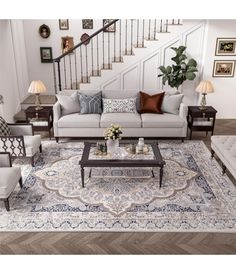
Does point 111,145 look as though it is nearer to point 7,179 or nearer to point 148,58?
point 7,179

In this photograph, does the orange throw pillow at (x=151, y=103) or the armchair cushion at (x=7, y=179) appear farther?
the orange throw pillow at (x=151, y=103)

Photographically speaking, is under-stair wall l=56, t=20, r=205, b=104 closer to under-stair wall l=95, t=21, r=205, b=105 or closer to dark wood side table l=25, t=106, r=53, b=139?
under-stair wall l=95, t=21, r=205, b=105

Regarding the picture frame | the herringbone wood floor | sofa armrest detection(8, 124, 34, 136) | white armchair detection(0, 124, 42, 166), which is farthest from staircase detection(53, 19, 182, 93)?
the herringbone wood floor

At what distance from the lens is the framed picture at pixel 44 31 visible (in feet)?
25.5

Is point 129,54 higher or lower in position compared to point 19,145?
higher

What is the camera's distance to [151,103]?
233 inches

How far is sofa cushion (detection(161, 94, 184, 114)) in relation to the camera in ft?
19.4

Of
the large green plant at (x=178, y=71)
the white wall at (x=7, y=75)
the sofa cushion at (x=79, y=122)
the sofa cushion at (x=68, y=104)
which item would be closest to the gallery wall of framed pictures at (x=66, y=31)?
the white wall at (x=7, y=75)

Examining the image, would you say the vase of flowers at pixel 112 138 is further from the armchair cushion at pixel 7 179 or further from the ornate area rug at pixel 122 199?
the armchair cushion at pixel 7 179

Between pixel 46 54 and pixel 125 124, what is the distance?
12.4ft

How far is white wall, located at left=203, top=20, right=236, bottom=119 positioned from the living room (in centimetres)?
2

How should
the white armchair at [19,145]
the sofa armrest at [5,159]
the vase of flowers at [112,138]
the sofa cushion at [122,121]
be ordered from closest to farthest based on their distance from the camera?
the sofa armrest at [5,159] → the vase of flowers at [112,138] → the white armchair at [19,145] → the sofa cushion at [122,121]

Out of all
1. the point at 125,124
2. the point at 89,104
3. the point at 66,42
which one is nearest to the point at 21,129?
the point at 89,104

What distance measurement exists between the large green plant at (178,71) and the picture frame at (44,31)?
331 cm
